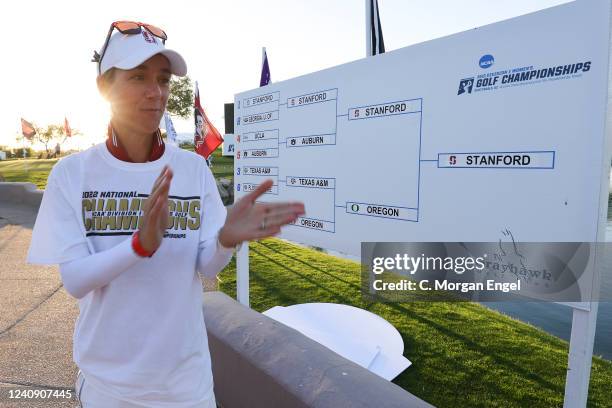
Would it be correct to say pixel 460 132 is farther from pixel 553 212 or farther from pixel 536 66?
pixel 553 212

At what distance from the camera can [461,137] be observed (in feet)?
7.89

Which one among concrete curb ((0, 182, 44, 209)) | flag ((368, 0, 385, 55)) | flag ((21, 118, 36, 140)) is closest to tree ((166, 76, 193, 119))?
flag ((21, 118, 36, 140))

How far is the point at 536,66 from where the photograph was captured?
207 centimetres

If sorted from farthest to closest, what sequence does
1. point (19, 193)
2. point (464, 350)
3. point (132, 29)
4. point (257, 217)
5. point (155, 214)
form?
point (19, 193)
point (464, 350)
point (132, 29)
point (257, 217)
point (155, 214)

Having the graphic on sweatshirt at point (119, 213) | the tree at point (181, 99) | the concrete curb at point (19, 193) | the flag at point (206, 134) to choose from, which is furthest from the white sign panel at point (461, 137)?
the tree at point (181, 99)

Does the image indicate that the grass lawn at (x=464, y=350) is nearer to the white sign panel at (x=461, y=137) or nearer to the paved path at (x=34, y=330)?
the white sign panel at (x=461, y=137)

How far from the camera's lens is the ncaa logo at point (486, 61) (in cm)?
226

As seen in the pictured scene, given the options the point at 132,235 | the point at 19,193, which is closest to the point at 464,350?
the point at 132,235

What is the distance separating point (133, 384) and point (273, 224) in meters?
0.69

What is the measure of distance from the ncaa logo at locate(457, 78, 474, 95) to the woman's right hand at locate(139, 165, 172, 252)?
190 cm

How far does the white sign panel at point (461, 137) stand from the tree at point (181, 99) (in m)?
29.0

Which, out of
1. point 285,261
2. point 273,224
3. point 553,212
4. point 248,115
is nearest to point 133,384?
point 273,224

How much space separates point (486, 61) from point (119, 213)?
2042mm

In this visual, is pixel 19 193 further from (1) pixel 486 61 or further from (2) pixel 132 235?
(1) pixel 486 61
